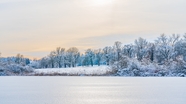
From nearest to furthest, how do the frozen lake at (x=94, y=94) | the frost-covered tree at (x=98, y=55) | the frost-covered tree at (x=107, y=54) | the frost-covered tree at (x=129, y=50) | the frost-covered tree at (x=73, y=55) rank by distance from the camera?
the frozen lake at (x=94, y=94)
the frost-covered tree at (x=129, y=50)
the frost-covered tree at (x=107, y=54)
the frost-covered tree at (x=73, y=55)
the frost-covered tree at (x=98, y=55)

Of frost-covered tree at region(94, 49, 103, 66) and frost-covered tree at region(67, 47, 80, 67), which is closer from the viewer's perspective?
frost-covered tree at region(67, 47, 80, 67)

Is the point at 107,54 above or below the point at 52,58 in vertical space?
above

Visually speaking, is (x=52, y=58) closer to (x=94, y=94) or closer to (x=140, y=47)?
(x=140, y=47)

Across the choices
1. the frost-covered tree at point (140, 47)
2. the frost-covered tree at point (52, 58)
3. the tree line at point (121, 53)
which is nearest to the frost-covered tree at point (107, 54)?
the tree line at point (121, 53)

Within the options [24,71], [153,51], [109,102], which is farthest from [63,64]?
[109,102]

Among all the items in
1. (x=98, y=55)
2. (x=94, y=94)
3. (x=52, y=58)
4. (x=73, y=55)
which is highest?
(x=73, y=55)

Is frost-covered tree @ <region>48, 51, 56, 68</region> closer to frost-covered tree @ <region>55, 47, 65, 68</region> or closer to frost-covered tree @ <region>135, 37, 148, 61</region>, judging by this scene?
frost-covered tree @ <region>55, 47, 65, 68</region>

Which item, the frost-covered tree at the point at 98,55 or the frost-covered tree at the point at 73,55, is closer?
the frost-covered tree at the point at 73,55

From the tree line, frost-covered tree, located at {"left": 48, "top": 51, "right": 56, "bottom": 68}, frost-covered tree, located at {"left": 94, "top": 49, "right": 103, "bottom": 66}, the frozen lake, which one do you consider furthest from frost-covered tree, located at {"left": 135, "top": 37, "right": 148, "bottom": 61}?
the frozen lake

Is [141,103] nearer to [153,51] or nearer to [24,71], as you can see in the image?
[24,71]

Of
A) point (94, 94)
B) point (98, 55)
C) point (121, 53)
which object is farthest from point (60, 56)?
point (94, 94)

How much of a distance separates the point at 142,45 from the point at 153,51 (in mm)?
9270

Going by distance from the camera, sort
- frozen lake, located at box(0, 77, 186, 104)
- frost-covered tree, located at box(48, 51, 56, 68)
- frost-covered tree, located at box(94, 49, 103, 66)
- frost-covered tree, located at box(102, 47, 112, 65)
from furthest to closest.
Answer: frost-covered tree, located at box(48, 51, 56, 68) → frost-covered tree, located at box(94, 49, 103, 66) → frost-covered tree, located at box(102, 47, 112, 65) → frozen lake, located at box(0, 77, 186, 104)

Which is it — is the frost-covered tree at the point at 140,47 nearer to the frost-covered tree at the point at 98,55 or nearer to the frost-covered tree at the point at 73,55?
the frost-covered tree at the point at 98,55
